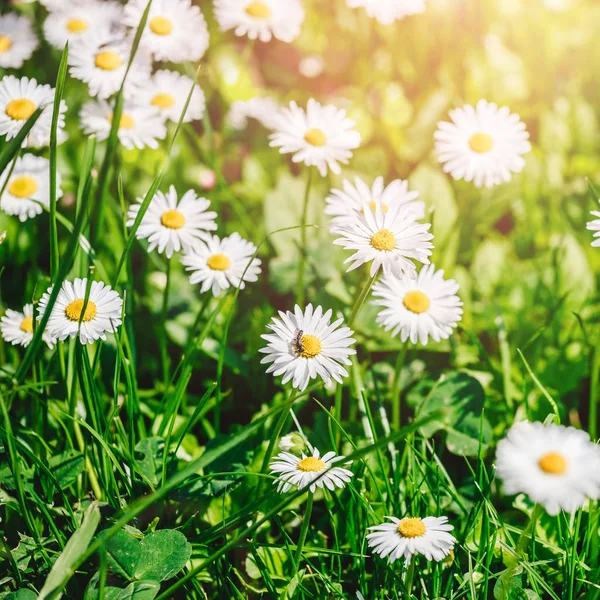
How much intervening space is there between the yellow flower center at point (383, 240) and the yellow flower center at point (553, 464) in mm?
416

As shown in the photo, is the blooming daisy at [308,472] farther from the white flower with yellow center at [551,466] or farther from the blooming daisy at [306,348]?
the white flower with yellow center at [551,466]

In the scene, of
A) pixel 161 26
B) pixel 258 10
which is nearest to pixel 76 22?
pixel 161 26

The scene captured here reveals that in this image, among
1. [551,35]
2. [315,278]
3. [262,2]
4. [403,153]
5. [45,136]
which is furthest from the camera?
[551,35]

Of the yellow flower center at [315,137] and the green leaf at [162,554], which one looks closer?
the green leaf at [162,554]

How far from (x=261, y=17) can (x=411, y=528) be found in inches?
56.1

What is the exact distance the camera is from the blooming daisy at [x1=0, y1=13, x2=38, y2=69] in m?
1.90

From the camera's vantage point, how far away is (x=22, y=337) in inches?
50.9

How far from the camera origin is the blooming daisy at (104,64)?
5.29 feet

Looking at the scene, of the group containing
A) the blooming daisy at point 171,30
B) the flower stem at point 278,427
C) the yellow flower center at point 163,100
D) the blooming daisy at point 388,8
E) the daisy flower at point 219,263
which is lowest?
the flower stem at point 278,427

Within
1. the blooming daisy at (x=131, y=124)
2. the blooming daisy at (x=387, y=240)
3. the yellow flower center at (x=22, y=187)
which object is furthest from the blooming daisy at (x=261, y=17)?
the blooming daisy at (x=387, y=240)

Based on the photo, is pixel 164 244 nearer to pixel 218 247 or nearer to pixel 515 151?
pixel 218 247

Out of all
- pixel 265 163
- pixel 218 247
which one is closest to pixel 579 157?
pixel 265 163

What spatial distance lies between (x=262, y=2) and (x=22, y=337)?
1.15 meters

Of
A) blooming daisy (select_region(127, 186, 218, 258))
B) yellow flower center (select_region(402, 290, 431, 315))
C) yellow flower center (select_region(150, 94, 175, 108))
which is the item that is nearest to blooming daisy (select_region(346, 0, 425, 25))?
yellow flower center (select_region(150, 94, 175, 108))
